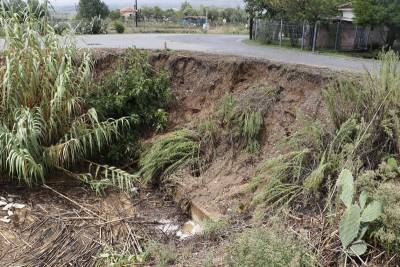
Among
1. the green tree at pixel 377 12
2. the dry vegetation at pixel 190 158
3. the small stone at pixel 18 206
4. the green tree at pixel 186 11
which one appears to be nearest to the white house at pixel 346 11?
the green tree at pixel 377 12

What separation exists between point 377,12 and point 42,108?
12796 millimetres

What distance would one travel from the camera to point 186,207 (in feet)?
16.4

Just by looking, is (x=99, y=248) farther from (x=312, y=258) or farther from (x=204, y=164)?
(x=312, y=258)

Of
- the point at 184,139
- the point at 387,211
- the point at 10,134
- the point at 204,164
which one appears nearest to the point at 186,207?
the point at 204,164

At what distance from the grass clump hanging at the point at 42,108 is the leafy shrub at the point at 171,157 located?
32cm

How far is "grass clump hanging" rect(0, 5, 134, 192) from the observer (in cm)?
496

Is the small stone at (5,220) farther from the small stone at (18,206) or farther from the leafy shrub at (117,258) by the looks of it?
the leafy shrub at (117,258)

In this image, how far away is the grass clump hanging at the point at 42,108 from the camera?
496cm

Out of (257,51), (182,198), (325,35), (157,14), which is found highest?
(157,14)

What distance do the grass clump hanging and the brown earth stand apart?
1.18ft

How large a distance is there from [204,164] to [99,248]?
5.42 feet

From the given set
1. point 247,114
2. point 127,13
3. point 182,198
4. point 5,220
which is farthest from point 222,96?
point 127,13

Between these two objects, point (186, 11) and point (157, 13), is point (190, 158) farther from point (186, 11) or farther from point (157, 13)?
point (186, 11)

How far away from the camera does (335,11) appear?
16.8 m
